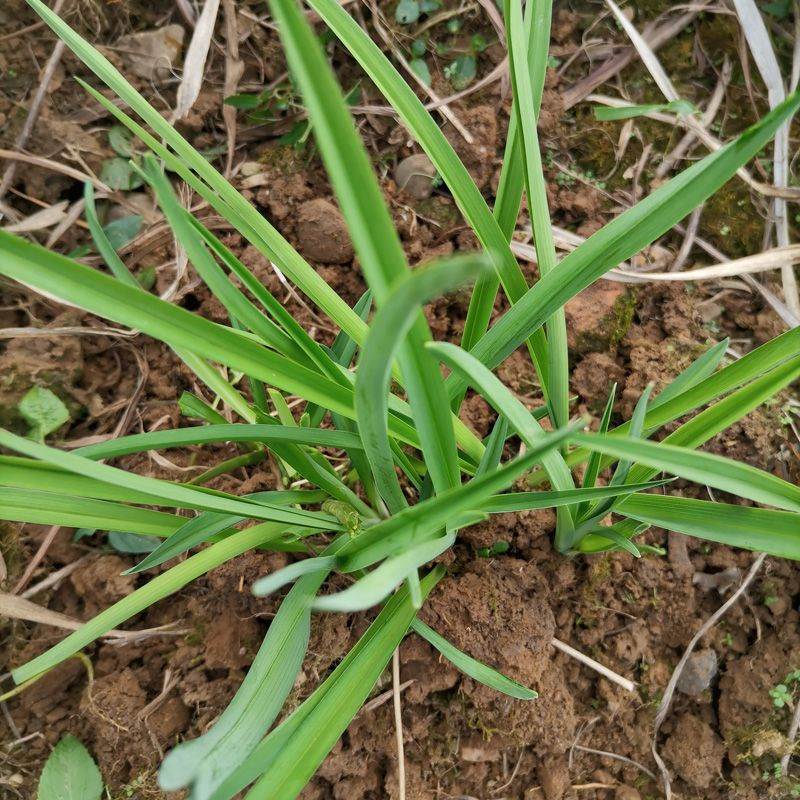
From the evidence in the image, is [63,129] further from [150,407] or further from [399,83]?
[399,83]

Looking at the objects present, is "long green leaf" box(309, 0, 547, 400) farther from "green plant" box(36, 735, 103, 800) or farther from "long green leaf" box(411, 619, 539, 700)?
"green plant" box(36, 735, 103, 800)

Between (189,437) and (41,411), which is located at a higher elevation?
(189,437)

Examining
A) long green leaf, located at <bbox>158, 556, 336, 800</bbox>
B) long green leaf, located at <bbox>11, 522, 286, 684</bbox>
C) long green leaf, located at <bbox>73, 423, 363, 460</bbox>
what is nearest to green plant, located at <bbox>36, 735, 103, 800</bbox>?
long green leaf, located at <bbox>11, 522, 286, 684</bbox>

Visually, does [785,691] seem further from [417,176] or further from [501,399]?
[417,176]

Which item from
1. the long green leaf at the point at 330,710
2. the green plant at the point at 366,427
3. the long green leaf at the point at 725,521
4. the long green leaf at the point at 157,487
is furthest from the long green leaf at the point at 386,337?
the long green leaf at the point at 725,521

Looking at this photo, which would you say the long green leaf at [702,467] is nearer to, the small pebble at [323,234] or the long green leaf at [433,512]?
the long green leaf at [433,512]

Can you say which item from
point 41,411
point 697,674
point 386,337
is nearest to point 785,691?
point 697,674

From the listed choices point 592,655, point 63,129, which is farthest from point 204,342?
point 63,129
